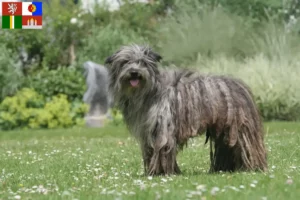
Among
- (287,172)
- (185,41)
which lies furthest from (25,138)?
(287,172)

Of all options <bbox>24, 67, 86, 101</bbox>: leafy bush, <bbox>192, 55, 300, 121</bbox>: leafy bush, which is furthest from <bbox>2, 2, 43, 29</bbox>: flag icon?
<bbox>192, 55, 300, 121</bbox>: leafy bush

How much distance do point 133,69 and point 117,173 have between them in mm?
1623

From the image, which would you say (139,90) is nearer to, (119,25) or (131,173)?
(131,173)

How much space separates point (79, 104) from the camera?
21.3m

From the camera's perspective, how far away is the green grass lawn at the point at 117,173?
265 inches

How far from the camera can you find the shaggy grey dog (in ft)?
28.9

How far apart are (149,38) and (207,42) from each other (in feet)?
8.64

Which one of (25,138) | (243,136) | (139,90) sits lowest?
(25,138)

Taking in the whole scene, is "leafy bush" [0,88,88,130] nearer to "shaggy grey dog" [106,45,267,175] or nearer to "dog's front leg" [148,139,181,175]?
"shaggy grey dog" [106,45,267,175]

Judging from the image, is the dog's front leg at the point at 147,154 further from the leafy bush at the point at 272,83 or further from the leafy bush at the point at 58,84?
the leafy bush at the point at 58,84

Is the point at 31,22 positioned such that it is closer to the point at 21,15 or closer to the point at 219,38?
the point at 21,15

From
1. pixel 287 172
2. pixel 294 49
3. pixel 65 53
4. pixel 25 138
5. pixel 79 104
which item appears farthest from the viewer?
pixel 65 53

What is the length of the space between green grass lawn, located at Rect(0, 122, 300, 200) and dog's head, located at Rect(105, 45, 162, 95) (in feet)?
3.68

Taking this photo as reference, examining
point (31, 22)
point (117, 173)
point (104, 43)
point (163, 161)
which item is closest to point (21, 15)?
point (31, 22)
